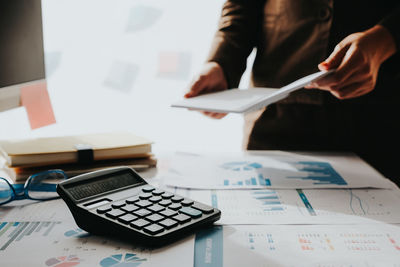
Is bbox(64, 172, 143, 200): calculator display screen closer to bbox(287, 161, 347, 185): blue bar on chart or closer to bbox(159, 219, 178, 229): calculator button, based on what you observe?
bbox(159, 219, 178, 229): calculator button

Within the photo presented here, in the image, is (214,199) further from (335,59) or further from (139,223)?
(335,59)

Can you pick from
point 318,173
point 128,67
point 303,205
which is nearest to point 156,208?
point 303,205

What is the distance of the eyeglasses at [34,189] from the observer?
0.64 metres

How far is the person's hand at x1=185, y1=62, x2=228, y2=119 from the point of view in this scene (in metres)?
0.90

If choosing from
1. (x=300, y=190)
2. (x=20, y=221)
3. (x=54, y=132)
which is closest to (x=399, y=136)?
(x=300, y=190)

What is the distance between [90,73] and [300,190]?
1.33m

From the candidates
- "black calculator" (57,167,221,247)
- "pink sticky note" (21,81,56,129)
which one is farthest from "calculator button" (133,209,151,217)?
"pink sticky note" (21,81,56,129)

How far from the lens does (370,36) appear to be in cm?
80

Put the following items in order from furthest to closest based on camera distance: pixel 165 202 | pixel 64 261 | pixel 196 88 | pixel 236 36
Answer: pixel 236 36, pixel 196 88, pixel 165 202, pixel 64 261

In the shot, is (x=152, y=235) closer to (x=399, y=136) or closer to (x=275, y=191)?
(x=275, y=191)

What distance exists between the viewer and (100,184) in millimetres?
608

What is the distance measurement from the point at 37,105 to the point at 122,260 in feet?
1.77

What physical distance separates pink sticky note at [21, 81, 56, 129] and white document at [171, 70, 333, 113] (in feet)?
1.05

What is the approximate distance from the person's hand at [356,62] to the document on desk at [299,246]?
0.31m
